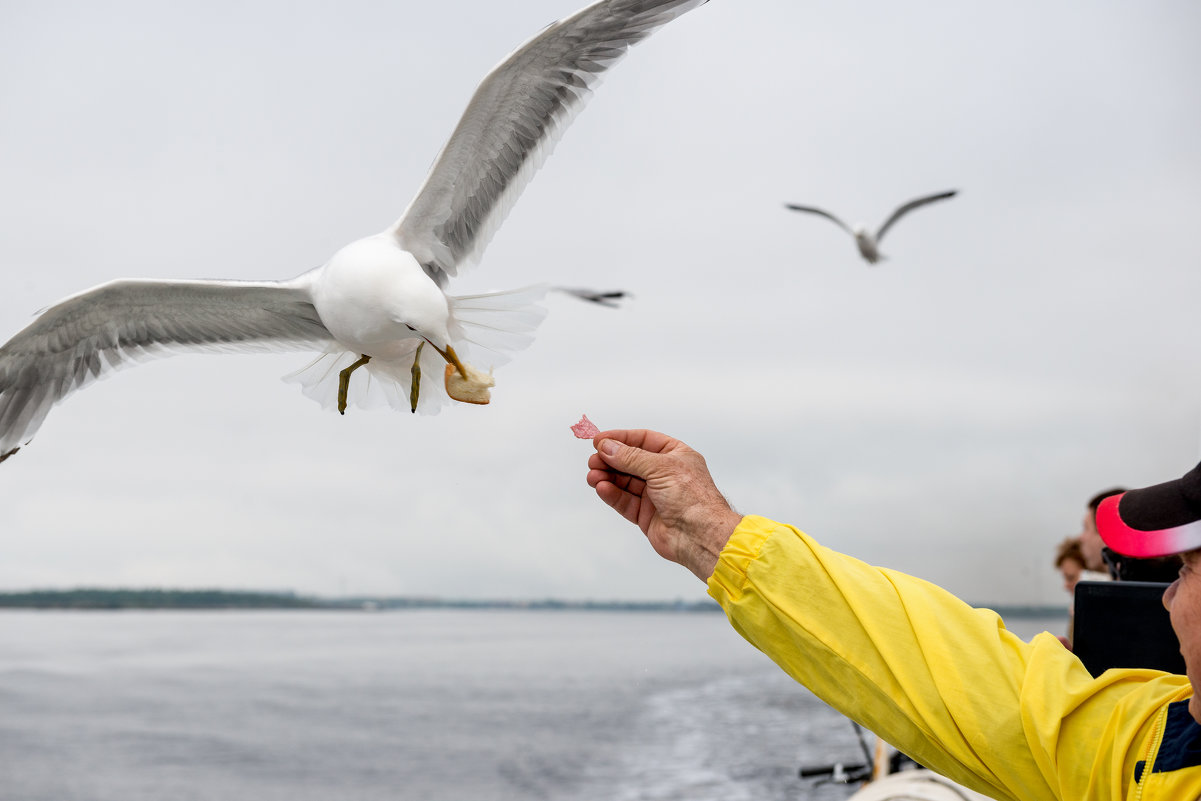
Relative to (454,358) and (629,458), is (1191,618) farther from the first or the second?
(454,358)

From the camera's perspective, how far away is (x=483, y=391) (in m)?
1.95

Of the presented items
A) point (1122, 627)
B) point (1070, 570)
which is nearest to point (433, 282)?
point (1122, 627)

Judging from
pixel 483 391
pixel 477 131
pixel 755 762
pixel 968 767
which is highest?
pixel 477 131

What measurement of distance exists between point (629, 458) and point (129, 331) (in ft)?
6.03

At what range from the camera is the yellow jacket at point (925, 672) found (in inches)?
47.6

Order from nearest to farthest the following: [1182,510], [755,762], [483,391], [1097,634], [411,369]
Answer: [1182,510] < [1097,634] < [483,391] < [411,369] < [755,762]

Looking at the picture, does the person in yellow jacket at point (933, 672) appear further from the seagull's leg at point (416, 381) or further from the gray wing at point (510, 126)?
the gray wing at point (510, 126)

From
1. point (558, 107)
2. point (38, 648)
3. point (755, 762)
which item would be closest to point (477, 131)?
point (558, 107)

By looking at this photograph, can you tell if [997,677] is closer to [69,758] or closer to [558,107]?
[558,107]

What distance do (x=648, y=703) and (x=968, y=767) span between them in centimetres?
2511

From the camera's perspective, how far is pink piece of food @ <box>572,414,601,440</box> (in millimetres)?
1485

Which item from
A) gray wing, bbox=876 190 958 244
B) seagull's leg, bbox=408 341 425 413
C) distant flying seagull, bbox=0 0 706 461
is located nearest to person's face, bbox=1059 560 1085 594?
distant flying seagull, bbox=0 0 706 461

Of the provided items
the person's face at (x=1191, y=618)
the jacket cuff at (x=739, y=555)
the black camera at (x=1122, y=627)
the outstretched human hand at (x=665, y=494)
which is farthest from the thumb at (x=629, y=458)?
the black camera at (x=1122, y=627)

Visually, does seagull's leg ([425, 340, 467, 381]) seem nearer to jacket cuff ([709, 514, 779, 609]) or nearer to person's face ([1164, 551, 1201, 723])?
jacket cuff ([709, 514, 779, 609])
